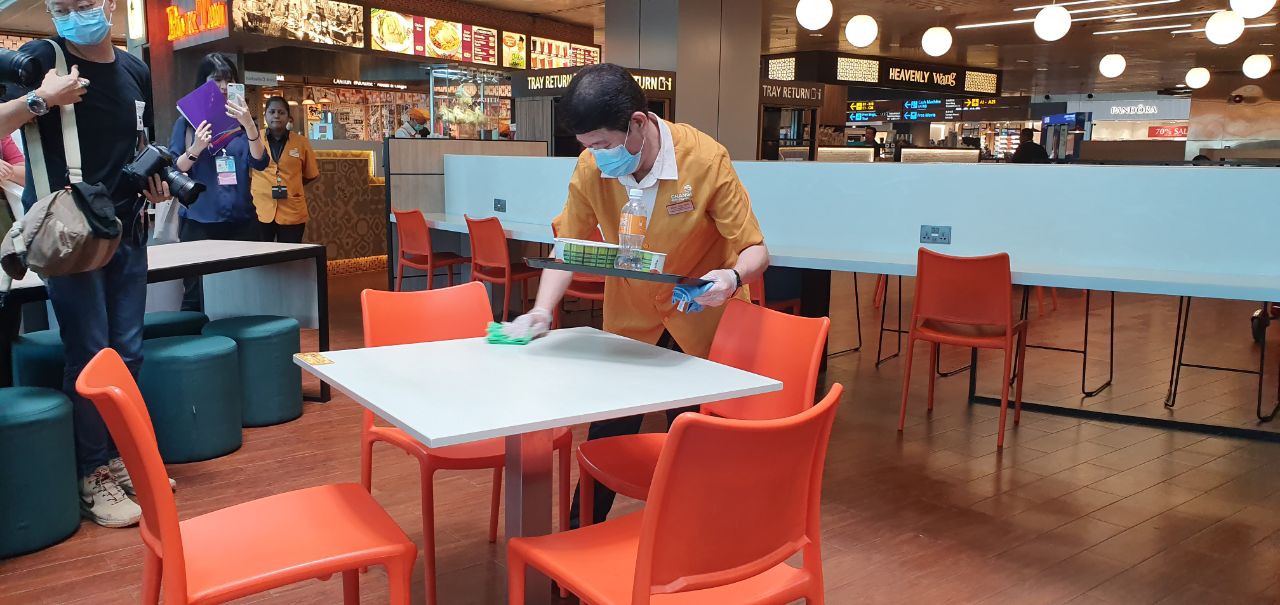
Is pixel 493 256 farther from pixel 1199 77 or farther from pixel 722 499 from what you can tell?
pixel 1199 77

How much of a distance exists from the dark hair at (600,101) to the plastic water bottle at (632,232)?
0.72 ft

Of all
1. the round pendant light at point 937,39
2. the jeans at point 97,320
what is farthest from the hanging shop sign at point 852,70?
the jeans at point 97,320

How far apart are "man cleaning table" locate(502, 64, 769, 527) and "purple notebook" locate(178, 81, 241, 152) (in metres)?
1.83

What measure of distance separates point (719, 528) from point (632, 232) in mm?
911

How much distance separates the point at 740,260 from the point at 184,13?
307 inches

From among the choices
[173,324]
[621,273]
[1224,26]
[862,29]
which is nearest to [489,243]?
[173,324]

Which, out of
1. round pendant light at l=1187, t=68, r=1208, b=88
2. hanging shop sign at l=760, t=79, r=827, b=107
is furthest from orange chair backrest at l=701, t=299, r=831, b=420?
round pendant light at l=1187, t=68, r=1208, b=88

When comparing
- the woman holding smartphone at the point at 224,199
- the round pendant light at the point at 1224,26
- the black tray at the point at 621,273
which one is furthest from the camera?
the round pendant light at the point at 1224,26

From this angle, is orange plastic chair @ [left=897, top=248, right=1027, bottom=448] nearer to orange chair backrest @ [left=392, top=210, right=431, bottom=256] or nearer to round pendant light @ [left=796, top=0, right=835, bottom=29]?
orange chair backrest @ [left=392, top=210, right=431, bottom=256]

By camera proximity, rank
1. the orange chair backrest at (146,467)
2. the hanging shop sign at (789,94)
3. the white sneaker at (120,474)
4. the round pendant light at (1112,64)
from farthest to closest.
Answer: the round pendant light at (1112,64) → the hanging shop sign at (789,94) → the white sneaker at (120,474) → the orange chair backrest at (146,467)

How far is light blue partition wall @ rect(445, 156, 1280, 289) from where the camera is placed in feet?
13.0

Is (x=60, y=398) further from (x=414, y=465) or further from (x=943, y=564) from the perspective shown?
(x=943, y=564)

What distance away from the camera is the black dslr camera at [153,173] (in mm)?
2797

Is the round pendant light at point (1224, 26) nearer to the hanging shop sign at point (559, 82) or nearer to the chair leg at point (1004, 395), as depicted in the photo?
the hanging shop sign at point (559, 82)
